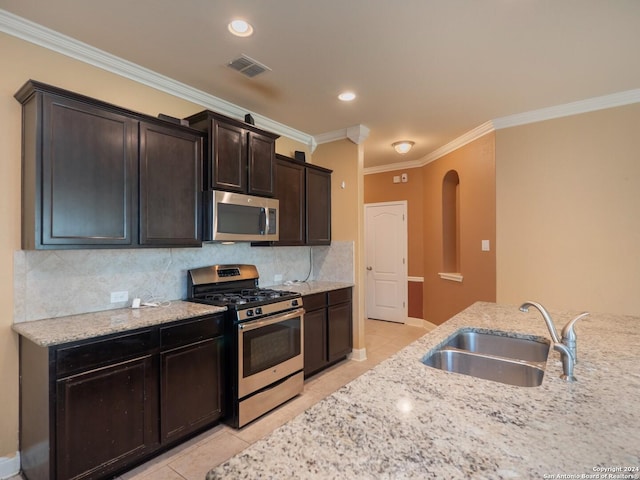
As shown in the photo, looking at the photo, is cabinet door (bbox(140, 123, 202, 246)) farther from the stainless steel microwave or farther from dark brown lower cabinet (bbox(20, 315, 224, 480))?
dark brown lower cabinet (bbox(20, 315, 224, 480))

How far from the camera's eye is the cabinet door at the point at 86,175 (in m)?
1.93

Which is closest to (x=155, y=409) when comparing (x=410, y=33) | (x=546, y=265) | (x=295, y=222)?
(x=295, y=222)

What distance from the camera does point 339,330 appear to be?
383cm

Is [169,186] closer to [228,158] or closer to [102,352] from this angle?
[228,158]

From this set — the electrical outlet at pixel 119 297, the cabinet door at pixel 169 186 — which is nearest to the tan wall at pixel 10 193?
→ the electrical outlet at pixel 119 297

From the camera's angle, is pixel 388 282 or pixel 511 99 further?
pixel 388 282

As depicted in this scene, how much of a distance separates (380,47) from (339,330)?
2855 millimetres

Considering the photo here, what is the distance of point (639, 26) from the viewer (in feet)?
6.95

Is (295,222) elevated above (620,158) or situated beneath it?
situated beneath

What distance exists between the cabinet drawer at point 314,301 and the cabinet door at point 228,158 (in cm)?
126

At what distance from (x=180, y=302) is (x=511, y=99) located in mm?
3609

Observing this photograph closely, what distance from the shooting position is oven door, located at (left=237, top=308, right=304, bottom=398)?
8.34ft

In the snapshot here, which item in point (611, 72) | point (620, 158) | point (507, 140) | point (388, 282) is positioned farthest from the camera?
point (388, 282)

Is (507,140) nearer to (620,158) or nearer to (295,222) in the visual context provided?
(620,158)
